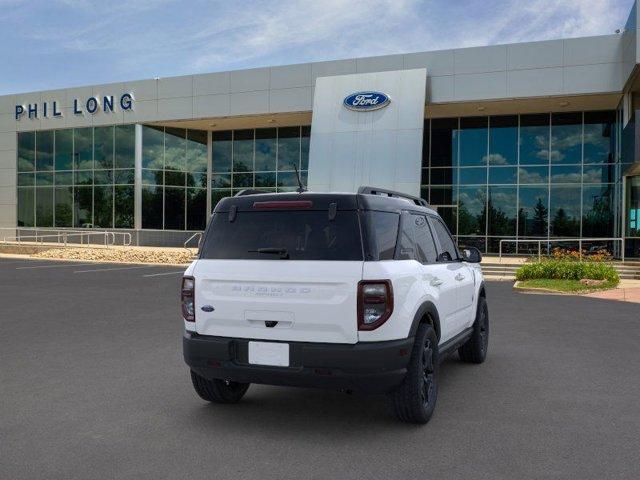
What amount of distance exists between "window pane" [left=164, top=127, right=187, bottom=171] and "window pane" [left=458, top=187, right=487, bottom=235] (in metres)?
15.3

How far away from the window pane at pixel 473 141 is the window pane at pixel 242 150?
1151cm

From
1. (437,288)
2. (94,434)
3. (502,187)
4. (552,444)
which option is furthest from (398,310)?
(502,187)

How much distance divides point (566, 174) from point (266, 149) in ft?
49.9

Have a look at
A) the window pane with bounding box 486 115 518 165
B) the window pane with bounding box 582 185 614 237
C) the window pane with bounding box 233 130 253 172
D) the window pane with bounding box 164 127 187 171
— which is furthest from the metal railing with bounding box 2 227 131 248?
the window pane with bounding box 582 185 614 237

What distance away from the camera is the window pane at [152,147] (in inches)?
1300

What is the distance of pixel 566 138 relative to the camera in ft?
89.1

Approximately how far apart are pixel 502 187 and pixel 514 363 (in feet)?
72.1

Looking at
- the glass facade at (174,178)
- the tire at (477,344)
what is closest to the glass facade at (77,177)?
the glass facade at (174,178)

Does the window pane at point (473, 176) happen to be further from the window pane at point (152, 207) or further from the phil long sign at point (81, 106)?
the phil long sign at point (81, 106)

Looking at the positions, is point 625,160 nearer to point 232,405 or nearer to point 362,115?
point 362,115

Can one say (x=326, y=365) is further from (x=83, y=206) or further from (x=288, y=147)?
(x=83, y=206)

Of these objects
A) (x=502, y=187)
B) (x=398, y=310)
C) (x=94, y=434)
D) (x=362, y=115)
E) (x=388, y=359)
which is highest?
(x=362, y=115)

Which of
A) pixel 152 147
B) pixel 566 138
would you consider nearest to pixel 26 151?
pixel 152 147

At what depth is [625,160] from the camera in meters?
22.9
